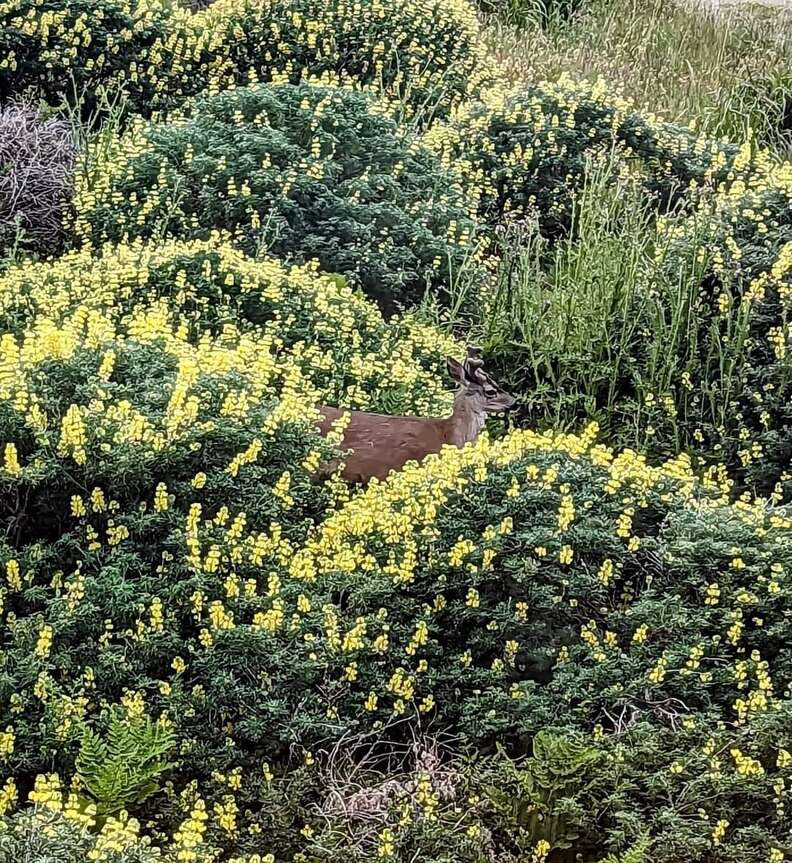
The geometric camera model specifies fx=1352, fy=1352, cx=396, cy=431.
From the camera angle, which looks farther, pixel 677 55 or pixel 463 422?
pixel 677 55

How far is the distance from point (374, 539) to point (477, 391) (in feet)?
4.09

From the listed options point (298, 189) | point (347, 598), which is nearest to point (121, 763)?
point (347, 598)

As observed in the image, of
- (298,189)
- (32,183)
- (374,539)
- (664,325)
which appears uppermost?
(298,189)

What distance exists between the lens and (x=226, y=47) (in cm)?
777

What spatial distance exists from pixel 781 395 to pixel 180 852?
3.06 m

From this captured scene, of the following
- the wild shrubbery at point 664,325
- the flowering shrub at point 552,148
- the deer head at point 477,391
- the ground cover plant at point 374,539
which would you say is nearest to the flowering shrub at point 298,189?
the ground cover plant at point 374,539

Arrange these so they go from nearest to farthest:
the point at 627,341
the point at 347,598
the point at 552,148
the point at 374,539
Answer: the point at 347,598, the point at 374,539, the point at 627,341, the point at 552,148

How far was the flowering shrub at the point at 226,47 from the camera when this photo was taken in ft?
24.2

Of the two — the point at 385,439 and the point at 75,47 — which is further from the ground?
the point at 75,47

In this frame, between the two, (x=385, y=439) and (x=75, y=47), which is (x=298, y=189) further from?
(x=75, y=47)

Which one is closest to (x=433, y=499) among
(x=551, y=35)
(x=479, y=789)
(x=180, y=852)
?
(x=479, y=789)

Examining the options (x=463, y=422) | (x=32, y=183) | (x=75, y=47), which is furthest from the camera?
(x=75, y=47)

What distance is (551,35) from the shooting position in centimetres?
1119

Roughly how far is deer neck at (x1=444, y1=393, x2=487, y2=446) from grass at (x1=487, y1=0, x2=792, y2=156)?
4.05m
